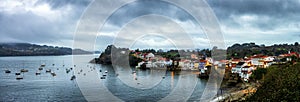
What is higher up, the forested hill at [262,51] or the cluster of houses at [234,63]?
the forested hill at [262,51]

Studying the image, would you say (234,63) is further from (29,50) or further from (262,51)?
(29,50)

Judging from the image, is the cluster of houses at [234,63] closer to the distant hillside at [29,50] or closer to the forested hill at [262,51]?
the forested hill at [262,51]

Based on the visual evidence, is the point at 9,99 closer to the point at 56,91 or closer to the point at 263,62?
the point at 56,91

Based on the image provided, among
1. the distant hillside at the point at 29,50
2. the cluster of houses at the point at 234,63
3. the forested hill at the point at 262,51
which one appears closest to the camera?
the cluster of houses at the point at 234,63

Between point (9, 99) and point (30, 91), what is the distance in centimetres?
259

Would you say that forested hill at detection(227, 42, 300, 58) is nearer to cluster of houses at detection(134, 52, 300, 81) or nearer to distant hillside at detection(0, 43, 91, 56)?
cluster of houses at detection(134, 52, 300, 81)

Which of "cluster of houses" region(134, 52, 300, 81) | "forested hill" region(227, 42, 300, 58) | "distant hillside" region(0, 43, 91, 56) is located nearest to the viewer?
"cluster of houses" region(134, 52, 300, 81)

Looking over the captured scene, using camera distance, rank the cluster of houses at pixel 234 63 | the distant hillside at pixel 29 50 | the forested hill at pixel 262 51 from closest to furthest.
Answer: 1. the cluster of houses at pixel 234 63
2. the forested hill at pixel 262 51
3. the distant hillside at pixel 29 50

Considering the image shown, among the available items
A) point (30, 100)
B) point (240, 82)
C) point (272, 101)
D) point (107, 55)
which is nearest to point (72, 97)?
point (30, 100)

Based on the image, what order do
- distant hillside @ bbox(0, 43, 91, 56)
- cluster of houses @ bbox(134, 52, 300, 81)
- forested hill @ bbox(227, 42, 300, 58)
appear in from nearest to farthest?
cluster of houses @ bbox(134, 52, 300, 81)
forested hill @ bbox(227, 42, 300, 58)
distant hillside @ bbox(0, 43, 91, 56)

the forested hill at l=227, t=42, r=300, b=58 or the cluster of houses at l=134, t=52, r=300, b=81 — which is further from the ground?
the forested hill at l=227, t=42, r=300, b=58

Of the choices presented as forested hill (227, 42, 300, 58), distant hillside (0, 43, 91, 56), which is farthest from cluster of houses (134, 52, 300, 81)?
distant hillside (0, 43, 91, 56)

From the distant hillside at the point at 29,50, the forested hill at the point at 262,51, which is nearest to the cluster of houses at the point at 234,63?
the forested hill at the point at 262,51

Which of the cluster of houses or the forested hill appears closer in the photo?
the cluster of houses
